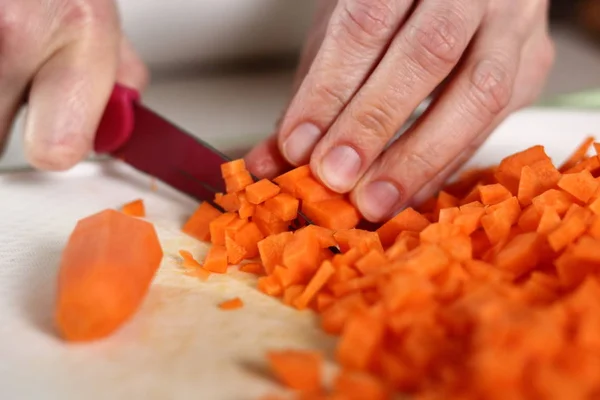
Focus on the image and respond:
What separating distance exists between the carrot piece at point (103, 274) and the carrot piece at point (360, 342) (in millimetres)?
311

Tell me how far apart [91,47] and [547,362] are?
39.5 inches

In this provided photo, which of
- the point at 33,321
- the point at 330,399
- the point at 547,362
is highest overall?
the point at 547,362

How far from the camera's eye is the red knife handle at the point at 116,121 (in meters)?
1.29

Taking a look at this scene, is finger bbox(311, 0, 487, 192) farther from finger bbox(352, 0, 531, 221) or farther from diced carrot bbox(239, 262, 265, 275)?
diced carrot bbox(239, 262, 265, 275)

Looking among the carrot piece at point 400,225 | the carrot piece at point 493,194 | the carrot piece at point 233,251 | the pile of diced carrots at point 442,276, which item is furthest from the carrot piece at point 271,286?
the carrot piece at point 493,194

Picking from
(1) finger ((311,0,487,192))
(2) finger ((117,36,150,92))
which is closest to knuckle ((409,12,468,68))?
(1) finger ((311,0,487,192))

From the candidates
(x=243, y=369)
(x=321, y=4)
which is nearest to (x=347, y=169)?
(x=243, y=369)

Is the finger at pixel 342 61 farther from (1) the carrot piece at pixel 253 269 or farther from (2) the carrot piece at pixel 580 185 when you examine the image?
(2) the carrot piece at pixel 580 185

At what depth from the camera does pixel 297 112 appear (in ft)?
3.82

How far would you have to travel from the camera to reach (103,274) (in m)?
0.88

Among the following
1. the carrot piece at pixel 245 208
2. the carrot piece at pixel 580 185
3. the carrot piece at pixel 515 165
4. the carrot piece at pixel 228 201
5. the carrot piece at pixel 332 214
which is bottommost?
the carrot piece at pixel 228 201

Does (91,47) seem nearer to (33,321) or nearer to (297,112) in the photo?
(297,112)

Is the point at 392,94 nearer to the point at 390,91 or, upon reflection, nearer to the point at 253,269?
the point at 390,91

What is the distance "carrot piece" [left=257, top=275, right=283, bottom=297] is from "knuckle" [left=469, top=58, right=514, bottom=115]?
49 centimetres
